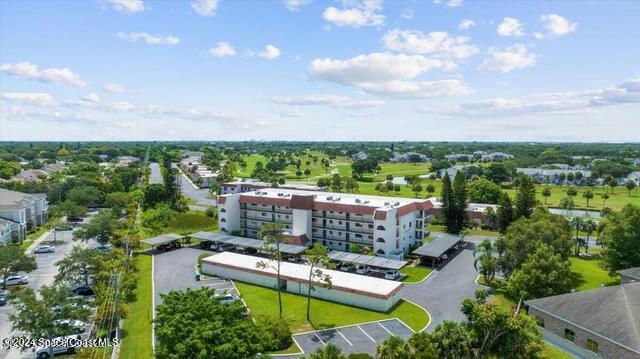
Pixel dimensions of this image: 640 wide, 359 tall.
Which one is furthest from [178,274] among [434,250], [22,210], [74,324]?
[22,210]

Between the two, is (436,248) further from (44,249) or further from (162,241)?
(44,249)

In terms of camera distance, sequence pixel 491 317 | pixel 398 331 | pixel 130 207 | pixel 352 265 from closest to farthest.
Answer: pixel 491 317 < pixel 398 331 < pixel 352 265 < pixel 130 207

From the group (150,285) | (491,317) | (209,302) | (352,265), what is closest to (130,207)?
(150,285)

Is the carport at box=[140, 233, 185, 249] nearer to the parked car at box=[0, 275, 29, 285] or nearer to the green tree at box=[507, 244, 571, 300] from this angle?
the parked car at box=[0, 275, 29, 285]

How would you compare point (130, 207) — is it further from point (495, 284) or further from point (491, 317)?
point (491, 317)

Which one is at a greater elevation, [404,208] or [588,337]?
[404,208]
